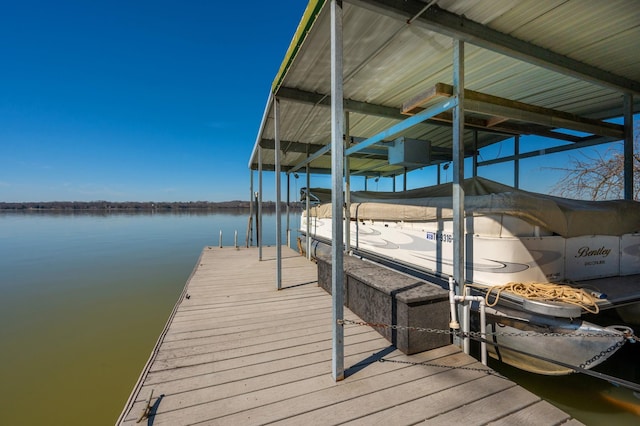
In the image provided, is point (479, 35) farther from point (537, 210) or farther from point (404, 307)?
point (404, 307)

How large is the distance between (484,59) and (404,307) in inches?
135

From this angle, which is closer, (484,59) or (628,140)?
(484,59)

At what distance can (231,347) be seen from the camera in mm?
2922

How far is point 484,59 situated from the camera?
11.8ft

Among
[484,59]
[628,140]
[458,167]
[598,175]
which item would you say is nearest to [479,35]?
[484,59]

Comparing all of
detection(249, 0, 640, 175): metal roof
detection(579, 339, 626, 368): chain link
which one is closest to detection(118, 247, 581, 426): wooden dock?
detection(579, 339, 626, 368): chain link

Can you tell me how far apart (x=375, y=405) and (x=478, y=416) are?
71 centimetres

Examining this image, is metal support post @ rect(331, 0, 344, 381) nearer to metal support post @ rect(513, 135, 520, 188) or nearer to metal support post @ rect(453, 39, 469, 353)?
metal support post @ rect(453, 39, 469, 353)

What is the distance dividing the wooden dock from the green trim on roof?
338cm

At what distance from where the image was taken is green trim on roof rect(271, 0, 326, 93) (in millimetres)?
2605

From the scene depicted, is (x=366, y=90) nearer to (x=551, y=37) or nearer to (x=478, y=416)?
(x=551, y=37)

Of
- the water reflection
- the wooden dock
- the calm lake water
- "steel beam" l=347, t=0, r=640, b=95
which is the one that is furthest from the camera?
the water reflection

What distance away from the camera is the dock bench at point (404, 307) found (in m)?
2.64

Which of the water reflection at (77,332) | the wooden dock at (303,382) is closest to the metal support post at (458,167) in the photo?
the wooden dock at (303,382)
